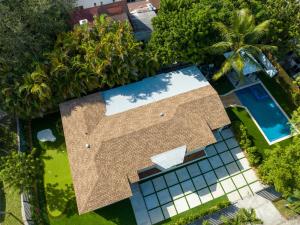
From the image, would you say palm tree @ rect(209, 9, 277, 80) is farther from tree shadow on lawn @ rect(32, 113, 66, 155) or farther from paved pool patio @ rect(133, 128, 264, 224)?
tree shadow on lawn @ rect(32, 113, 66, 155)

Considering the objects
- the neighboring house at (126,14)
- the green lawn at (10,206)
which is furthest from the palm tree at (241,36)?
the green lawn at (10,206)

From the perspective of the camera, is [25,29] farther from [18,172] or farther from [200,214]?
[200,214]

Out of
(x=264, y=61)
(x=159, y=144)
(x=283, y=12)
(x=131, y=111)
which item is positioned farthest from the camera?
(x=264, y=61)

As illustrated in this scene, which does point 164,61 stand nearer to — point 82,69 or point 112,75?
point 112,75

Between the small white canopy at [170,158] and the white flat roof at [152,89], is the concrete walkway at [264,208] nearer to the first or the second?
the small white canopy at [170,158]

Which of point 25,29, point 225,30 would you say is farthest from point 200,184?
point 25,29

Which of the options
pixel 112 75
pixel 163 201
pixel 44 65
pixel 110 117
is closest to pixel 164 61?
pixel 112 75
